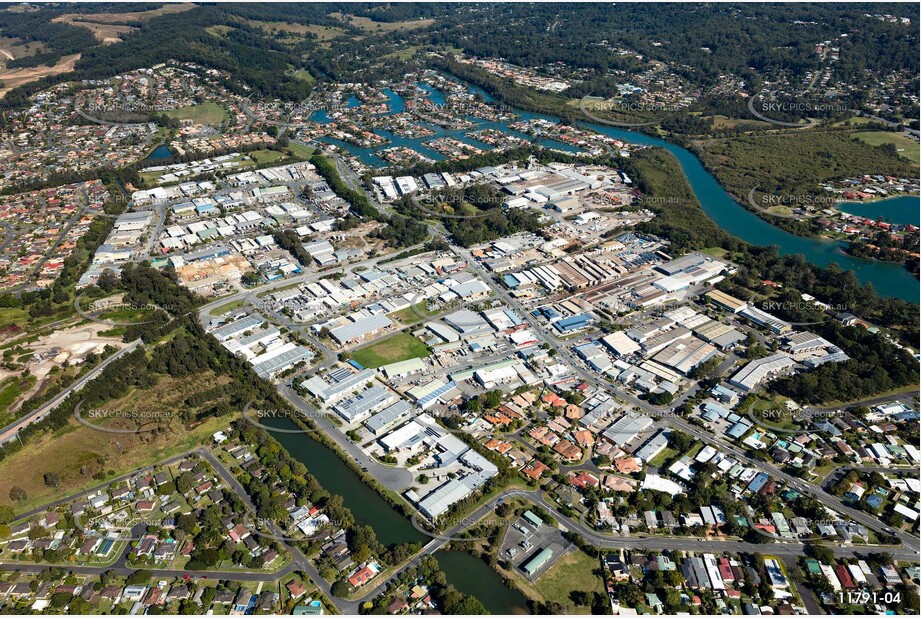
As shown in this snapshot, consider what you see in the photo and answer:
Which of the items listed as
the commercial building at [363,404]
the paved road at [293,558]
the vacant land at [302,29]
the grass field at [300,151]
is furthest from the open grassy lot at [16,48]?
the paved road at [293,558]

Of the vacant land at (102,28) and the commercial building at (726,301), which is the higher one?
the commercial building at (726,301)

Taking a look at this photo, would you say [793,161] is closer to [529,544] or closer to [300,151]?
[300,151]

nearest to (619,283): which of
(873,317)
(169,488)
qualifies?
(873,317)

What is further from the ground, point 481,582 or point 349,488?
point 481,582

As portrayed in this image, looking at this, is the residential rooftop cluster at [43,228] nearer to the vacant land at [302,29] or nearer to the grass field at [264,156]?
the grass field at [264,156]

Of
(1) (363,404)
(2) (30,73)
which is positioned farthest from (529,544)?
(2) (30,73)
